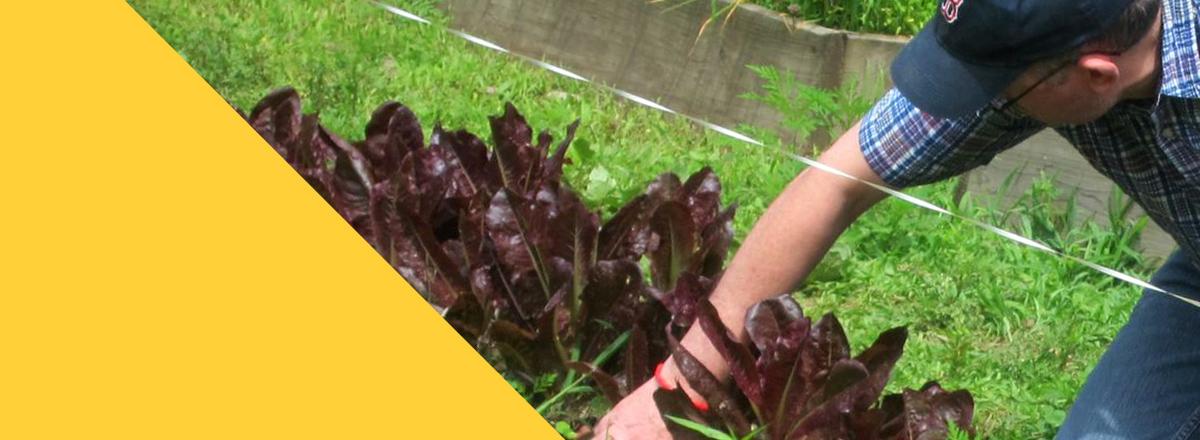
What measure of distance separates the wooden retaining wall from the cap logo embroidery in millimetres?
812

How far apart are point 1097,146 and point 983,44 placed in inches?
15.5

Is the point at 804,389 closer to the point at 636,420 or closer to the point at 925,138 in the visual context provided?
the point at 636,420

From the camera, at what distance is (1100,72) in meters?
1.91

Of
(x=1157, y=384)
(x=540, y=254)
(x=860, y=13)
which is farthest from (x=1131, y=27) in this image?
(x=860, y=13)

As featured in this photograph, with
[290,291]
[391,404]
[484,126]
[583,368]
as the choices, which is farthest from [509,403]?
[484,126]

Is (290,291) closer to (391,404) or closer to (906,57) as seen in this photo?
(391,404)

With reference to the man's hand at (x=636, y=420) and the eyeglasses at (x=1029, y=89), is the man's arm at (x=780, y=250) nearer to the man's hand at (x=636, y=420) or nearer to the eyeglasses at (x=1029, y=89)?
the man's hand at (x=636, y=420)

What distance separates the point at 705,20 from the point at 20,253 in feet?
5.05

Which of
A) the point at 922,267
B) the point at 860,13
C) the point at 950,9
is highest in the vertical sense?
the point at 950,9

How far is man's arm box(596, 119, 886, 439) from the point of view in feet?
7.32

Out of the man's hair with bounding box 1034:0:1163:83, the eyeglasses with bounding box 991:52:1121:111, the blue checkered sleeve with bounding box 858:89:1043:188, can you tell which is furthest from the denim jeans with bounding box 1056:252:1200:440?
the man's hair with bounding box 1034:0:1163:83

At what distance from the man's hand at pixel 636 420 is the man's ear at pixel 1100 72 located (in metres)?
0.78

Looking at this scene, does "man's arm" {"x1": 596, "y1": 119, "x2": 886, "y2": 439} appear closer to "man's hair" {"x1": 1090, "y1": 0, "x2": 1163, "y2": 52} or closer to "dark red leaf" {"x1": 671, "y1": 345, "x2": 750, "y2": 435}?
"dark red leaf" {"x1": 671, "y1": 345, "x2": 750, "y2": 435}
